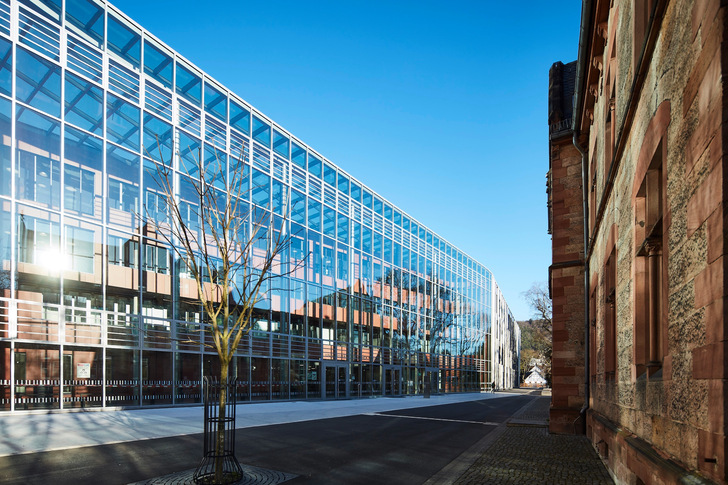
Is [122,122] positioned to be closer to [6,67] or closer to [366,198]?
A: [6,67]

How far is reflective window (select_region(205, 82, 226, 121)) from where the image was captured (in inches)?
980

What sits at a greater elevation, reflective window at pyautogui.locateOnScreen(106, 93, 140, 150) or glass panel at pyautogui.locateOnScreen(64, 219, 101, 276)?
reflective window at pyautogui.locateOnScreen(106, 93, 140, 150)

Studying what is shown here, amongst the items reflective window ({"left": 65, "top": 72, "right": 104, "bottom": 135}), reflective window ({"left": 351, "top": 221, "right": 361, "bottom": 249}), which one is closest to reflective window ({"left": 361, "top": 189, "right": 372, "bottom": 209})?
reflective window ({"left": 351, "top": 221, "right": 361, "bottom": 249})

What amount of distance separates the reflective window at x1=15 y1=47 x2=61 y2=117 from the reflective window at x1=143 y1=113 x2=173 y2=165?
3628 mm

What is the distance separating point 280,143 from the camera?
29344 millimetres

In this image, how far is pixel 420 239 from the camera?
46219mm

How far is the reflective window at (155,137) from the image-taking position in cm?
2150

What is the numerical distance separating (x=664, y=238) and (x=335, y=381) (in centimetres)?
2896

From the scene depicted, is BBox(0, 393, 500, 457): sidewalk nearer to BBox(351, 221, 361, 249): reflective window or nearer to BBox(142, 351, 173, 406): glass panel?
BBox(142, 351, 173, 406): glass panel

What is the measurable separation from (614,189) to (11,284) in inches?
658

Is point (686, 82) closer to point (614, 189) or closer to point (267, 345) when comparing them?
point (614, 189)

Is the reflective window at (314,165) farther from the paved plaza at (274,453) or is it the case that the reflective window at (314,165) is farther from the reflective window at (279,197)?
the paved plaza at (274,453)

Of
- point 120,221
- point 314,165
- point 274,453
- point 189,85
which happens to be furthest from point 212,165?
point 274,453

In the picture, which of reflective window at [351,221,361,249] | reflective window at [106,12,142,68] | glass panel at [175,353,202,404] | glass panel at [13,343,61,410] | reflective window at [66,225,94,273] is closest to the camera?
glass panel at [13,343,61,410]
